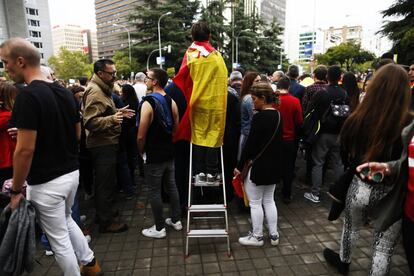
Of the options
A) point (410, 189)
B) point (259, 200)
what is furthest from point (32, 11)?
point (410, 189)

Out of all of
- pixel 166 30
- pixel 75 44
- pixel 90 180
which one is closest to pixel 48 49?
pixel 166 30

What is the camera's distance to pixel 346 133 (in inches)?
102

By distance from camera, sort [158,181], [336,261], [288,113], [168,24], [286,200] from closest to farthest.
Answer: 1. [336,261]
2. [158,181]
3. [288,113]
4. [286,200]
5. [168,24]

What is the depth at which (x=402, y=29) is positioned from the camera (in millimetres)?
22469

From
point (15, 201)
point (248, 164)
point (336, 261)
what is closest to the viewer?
point (15, 201)

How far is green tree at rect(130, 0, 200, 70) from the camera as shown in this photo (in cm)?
3556

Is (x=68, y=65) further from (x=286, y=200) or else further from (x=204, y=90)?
(x=204, y=90)

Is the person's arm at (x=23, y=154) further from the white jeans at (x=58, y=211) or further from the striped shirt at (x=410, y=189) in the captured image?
the striped shirt at (x=410, y=189)

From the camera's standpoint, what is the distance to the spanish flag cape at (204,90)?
347cm

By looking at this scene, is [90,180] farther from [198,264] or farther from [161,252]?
[198,264]

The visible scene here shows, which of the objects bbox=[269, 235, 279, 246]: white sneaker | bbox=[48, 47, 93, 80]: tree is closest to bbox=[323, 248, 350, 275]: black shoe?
bbox=[269, 235, 279, 246]: white sneaker

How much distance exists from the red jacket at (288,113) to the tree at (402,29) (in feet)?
70.1

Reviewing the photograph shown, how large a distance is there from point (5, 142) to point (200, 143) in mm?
2315

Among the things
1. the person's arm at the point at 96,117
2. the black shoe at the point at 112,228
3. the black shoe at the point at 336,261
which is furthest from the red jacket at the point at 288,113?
the black shoe at the point at 112,228
